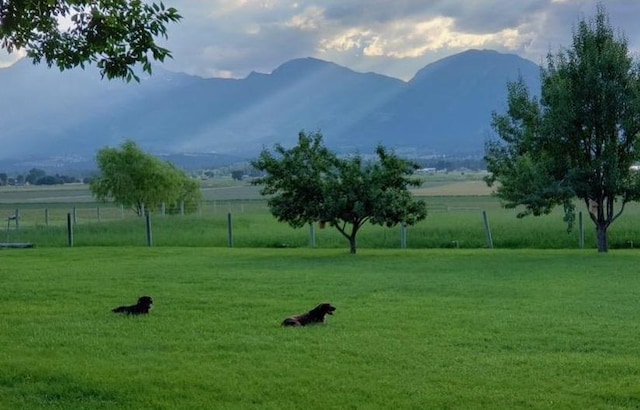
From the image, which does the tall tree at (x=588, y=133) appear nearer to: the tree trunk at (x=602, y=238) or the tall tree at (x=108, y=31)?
the tree trunk at (x=602, y=238)

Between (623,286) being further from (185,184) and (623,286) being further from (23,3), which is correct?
(185,184)

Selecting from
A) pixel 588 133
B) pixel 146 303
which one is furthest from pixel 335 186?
pixel 146 303

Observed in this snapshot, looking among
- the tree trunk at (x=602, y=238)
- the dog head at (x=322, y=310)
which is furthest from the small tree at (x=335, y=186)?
the dog head at (x=322, y=310)

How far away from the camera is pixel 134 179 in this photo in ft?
172

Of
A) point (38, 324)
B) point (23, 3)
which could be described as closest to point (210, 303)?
point (38, 324)

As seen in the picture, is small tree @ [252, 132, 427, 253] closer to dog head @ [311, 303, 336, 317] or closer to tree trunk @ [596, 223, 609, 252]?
tree trunk @ [596, 223, 609, 252]

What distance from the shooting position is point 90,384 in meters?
7.23

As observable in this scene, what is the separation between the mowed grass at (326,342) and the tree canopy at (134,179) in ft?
118

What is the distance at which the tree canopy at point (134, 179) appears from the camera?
5225cm

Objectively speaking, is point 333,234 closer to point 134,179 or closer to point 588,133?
point 588,133

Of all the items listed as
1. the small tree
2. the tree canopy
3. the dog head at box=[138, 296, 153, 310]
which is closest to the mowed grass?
the dog head at box=[138, 296, 153, 310]

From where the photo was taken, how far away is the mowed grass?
6.82 m

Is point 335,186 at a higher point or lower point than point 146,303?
higher

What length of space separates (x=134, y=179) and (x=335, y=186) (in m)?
30.7
